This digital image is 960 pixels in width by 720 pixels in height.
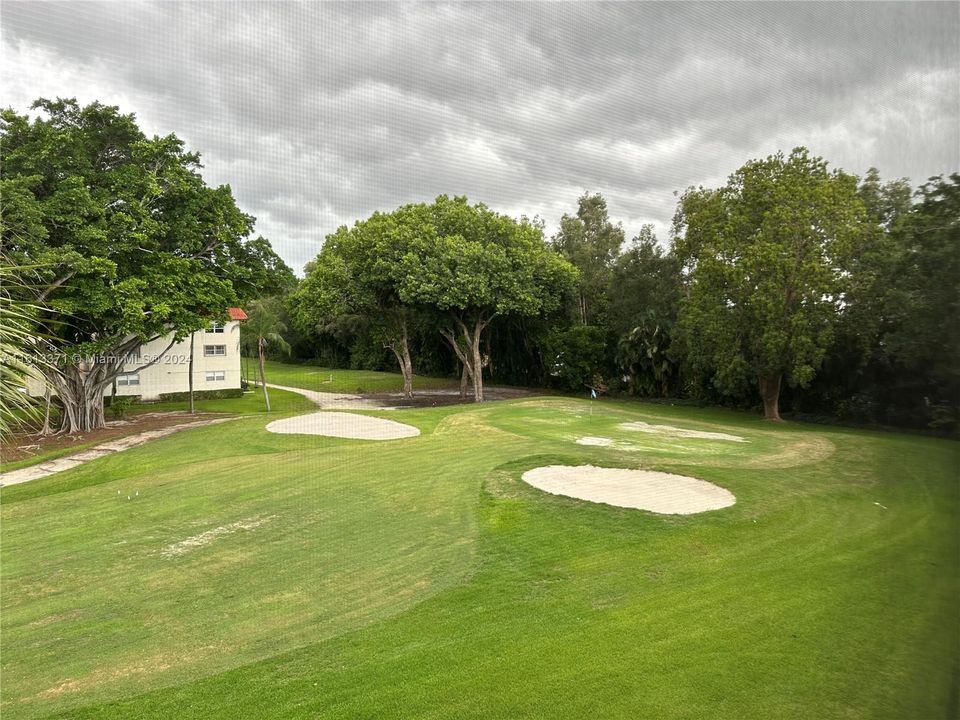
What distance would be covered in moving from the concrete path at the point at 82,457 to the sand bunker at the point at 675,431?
1062 cm

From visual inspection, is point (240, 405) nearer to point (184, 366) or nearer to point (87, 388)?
point (184, 366)

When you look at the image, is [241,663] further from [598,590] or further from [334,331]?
[334,331]

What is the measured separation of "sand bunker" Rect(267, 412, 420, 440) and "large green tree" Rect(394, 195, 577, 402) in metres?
4.93

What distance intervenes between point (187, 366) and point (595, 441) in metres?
18.5

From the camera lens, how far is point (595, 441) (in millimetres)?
9867

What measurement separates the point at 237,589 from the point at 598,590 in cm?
282

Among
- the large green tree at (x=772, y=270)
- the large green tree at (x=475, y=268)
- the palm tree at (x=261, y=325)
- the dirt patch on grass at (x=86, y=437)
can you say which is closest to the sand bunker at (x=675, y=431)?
the large green tree at (x=772, y=270)

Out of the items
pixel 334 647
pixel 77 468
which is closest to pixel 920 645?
pixel 334 647

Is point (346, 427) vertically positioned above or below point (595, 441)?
below

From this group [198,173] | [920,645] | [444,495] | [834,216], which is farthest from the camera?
[198,173]

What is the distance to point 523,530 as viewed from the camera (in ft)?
16.6

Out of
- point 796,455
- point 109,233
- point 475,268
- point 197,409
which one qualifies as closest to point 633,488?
point 796,455

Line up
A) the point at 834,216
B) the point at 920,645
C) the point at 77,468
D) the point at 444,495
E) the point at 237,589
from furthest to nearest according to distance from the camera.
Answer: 1. the point at 834,216
2. the point at 77,468
3. the point at 444,495
4. the point at 237,589
5. the point at 920,645

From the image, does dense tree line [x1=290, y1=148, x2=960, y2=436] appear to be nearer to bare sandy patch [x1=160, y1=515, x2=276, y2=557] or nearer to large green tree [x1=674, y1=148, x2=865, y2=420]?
large green tree [x1=674, y1=148, x2=865, y2=420]
